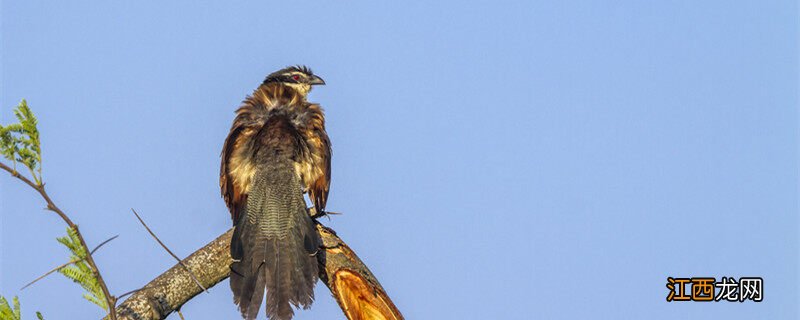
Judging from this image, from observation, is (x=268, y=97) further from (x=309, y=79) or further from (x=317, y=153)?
(x=309, y=79)

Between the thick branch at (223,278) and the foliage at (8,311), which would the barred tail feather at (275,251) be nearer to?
the thick branch at (223,278)

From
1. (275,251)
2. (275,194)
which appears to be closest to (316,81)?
(275,194)

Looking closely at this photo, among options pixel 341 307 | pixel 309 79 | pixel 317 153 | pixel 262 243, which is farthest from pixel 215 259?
pixel 309 79

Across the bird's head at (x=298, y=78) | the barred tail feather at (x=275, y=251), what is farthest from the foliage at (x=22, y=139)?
the bird's head at (x=298, y=78)

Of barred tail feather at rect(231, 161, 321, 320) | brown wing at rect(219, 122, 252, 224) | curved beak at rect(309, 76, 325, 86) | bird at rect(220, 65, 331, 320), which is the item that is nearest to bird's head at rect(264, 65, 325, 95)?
curved beak at rect(309, 76, 325, 86)

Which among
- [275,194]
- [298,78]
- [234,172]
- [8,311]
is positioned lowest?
[8,311]

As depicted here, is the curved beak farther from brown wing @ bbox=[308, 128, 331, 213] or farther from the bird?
brown wing @ bbox=[308, 128, 331, 213]

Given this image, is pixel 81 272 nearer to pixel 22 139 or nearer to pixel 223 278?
pixel 22 139
